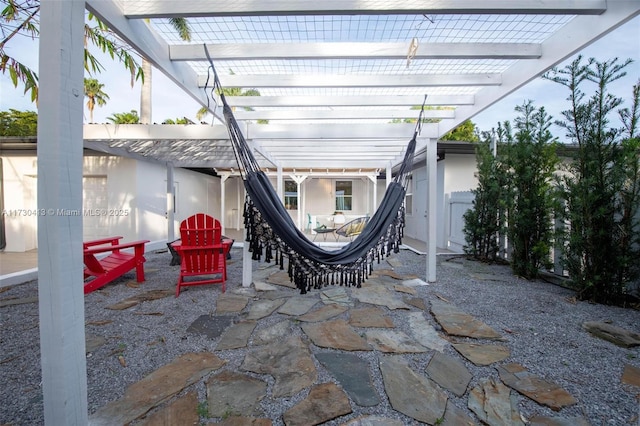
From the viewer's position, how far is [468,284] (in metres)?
3.46

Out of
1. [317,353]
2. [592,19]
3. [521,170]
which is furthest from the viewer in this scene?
[521,170]

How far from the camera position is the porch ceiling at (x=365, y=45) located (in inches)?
60.9

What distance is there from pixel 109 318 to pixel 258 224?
1591mm

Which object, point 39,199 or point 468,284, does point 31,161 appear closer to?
point 39,199

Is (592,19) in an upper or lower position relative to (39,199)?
upper

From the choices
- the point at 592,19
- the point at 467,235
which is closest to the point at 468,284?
the point at 467,235

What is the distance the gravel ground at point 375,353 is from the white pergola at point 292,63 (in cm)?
61

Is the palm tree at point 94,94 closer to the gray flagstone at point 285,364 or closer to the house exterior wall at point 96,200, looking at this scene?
the house exterior wall at point 96,200

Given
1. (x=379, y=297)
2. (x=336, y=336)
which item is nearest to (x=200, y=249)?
(x=336, y=336)

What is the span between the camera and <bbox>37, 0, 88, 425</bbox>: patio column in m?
1.05

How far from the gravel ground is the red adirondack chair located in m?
0.24

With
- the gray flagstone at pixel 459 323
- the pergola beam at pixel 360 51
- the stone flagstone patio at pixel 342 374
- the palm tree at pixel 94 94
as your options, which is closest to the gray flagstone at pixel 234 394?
the stone flagstone patio at pixel 342 374

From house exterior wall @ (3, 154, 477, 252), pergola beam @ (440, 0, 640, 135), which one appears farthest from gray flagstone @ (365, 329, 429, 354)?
house exterior wall @ (3, 154, 477, 252)

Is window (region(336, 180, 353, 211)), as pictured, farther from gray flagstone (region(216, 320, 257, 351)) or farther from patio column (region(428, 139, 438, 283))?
gray flagstone (region(216, 320, 257, 351))
